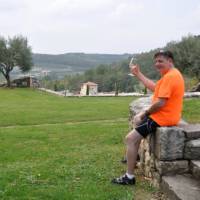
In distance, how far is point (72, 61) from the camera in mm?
107438

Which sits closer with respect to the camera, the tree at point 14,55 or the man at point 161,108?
Answer: the man at point 161,108

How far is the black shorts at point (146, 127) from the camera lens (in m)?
5.92

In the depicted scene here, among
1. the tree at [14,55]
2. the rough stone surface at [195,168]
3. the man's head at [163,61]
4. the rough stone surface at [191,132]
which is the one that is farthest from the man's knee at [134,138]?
the tree at [14,55]

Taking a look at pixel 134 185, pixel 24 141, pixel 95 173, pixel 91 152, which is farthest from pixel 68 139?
pixel 134 185

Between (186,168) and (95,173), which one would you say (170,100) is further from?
(95,173)

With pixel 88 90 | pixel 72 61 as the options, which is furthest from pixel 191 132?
pixel 72 61

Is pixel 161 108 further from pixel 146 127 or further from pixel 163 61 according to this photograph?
pixel 163 61

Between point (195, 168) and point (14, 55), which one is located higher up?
point (14, 55)

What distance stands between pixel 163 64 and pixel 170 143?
41.3 inches

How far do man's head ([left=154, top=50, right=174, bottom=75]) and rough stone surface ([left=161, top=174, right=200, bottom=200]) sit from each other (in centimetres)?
140

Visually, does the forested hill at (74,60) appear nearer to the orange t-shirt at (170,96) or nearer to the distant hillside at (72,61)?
the distant hillside at (72,61)

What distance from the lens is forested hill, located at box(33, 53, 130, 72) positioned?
100500 millimetres

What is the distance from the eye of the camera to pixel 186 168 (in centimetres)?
578

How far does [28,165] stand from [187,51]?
34.6m
